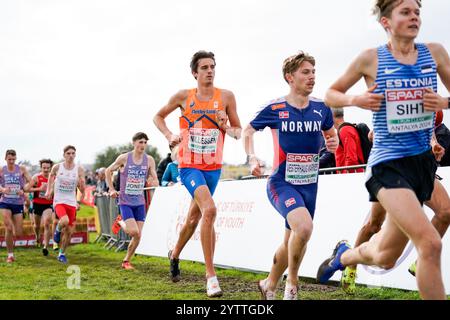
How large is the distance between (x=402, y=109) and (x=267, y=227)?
16.6 ft

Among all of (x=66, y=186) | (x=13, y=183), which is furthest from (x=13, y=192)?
(x=66, y=186)

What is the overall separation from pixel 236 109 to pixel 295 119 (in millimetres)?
1903

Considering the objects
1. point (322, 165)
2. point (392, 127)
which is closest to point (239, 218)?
point (322, 165)

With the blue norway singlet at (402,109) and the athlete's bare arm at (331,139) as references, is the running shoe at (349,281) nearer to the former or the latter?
the athlete's bare arm at (331,139)

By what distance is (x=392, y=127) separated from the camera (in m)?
4.67

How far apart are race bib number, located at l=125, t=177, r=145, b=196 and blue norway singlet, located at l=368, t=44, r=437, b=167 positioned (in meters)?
7.71

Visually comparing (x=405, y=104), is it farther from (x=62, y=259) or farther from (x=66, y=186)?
(x=66, y=186)

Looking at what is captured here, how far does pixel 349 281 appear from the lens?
695 centimetres

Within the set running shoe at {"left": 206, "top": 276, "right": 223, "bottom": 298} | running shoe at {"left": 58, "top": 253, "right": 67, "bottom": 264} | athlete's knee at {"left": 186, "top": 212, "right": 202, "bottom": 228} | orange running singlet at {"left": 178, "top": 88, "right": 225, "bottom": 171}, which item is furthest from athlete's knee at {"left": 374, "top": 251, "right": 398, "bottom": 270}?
running shoe at {"left": 58, "top": 253, "right": 67, "bottom": 264}

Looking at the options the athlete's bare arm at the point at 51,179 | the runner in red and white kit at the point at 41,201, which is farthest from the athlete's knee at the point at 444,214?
the runner in red and white kit at the point at 41,201

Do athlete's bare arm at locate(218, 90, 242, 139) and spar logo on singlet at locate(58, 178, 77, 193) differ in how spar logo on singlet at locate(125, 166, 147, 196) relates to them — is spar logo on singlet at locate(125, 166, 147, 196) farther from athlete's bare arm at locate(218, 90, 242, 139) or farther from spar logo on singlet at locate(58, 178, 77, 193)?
athlete's bare arm at locate(218, 90, 242, 139)

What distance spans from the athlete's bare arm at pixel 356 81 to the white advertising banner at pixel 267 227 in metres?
2.51
